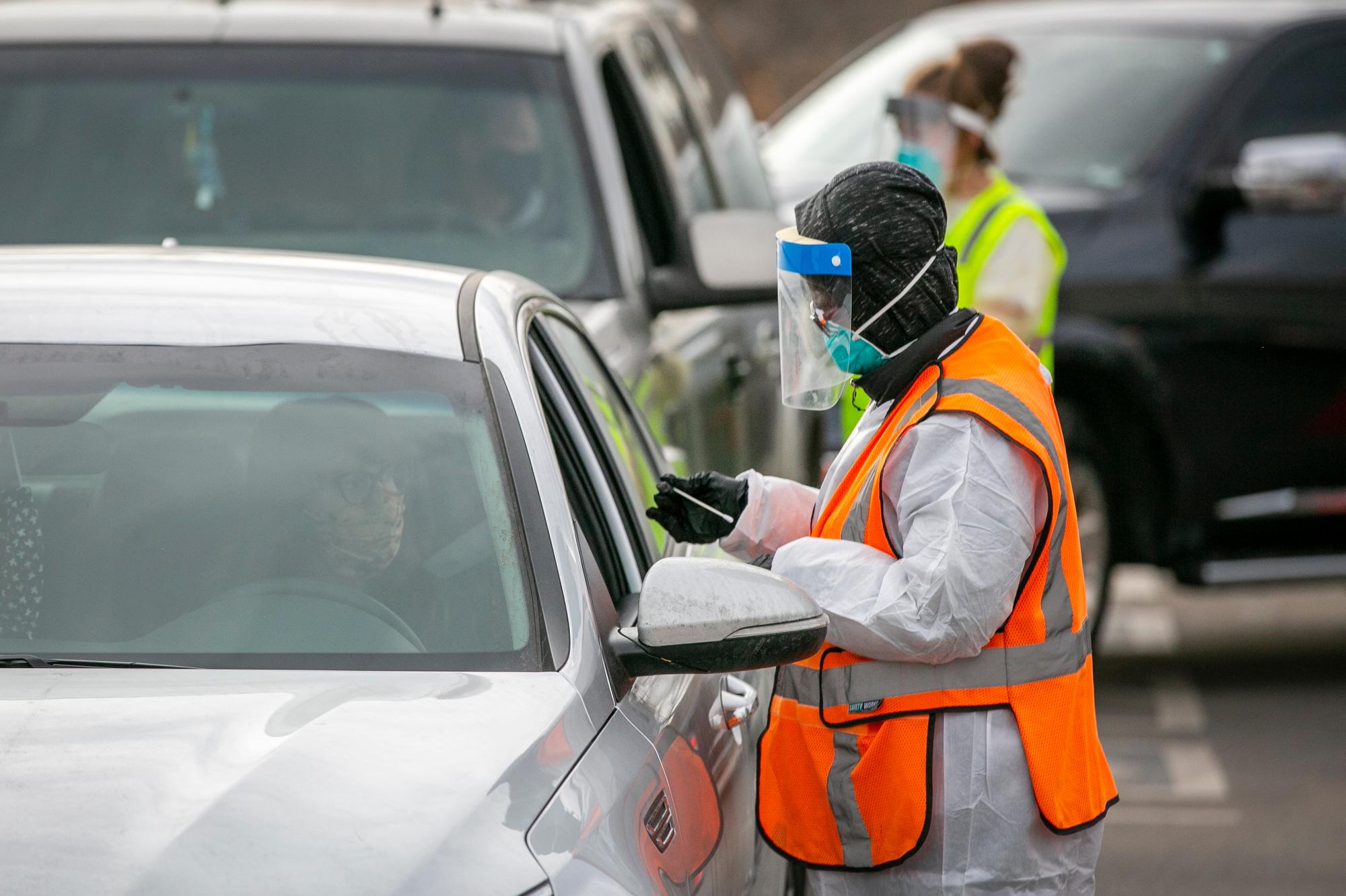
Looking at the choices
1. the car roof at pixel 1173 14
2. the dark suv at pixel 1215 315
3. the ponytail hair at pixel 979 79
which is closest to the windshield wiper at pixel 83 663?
the ponytail hair at pixel 979 79

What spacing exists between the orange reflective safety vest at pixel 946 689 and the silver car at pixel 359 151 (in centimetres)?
216

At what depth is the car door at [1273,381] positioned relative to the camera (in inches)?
281

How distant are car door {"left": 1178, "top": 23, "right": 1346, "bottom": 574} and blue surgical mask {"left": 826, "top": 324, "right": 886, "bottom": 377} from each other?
15.0ft

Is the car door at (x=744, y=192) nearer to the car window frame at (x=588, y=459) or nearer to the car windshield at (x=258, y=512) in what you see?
the car window frame at (x=588, y=459)

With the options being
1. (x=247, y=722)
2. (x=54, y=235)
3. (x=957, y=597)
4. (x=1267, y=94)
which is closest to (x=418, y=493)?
(x=247, y=722)

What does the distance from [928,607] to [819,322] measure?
1.61ft

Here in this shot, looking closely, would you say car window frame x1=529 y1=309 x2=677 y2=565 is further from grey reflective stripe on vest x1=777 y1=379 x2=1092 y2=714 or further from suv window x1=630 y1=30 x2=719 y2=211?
suv window x1=630 y1=30 x2=719 y2=211

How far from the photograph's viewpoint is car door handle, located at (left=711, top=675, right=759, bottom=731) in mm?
3117

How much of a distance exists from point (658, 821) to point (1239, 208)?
17.7ft

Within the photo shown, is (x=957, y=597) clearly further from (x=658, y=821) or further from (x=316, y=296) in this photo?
(x=316, y=296)

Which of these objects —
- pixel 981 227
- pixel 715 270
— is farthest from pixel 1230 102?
pixel 715 270

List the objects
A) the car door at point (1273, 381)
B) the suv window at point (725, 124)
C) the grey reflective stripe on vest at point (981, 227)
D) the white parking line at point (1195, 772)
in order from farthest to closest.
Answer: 1. the car door at point (1273, 381)
2. the suv window at point (725, 124)
3. the white parking line at point (1195, 772)
4. the grey reflective stripe on vest at point (981, 227)

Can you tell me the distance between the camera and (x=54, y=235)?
4.98 metres

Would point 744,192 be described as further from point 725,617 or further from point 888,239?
point 725,617
